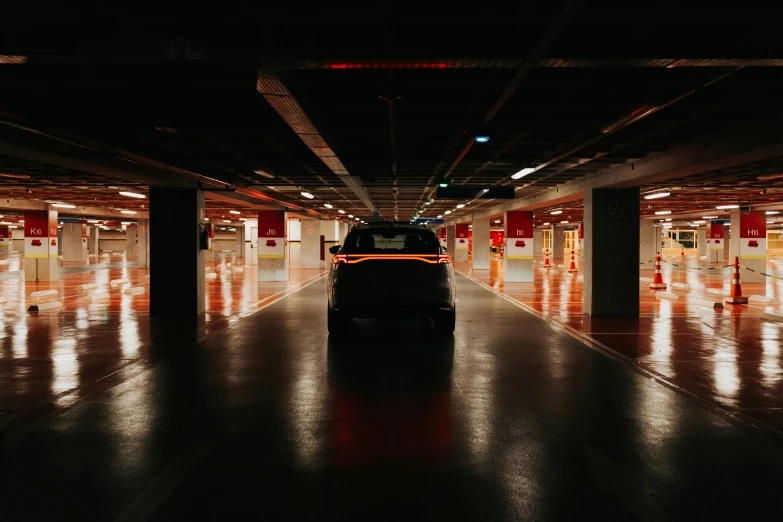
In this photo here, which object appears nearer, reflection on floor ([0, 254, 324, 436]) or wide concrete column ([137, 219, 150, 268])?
reflection on floor ([0, 254, 324, 436])

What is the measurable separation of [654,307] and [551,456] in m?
12.3

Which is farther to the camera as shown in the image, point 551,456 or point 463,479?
point 551,456

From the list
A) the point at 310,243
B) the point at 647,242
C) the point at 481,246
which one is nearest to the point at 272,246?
the point at 310,243

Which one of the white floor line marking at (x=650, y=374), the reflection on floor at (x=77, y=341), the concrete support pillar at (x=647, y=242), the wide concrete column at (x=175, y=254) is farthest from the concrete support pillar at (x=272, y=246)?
the concrete support pillar at (x=647, y=242)

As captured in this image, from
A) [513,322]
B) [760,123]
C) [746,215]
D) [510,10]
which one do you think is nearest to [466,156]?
[513,322]

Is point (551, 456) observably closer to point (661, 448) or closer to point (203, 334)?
point (661, 448)

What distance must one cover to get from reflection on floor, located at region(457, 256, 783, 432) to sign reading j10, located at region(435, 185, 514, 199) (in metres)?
3.06

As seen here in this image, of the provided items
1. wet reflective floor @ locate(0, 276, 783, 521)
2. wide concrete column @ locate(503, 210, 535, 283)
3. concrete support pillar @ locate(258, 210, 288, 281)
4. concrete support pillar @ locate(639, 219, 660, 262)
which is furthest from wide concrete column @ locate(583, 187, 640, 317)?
concrete support pillar @ locate(639, 219, 660, 262)

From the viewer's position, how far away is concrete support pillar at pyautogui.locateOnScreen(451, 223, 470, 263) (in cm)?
4747

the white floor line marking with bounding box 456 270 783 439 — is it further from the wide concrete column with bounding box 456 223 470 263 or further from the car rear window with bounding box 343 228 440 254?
the wide concrete column with bounding box 456 223 470 263

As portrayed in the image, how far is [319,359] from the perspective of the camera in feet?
27.4

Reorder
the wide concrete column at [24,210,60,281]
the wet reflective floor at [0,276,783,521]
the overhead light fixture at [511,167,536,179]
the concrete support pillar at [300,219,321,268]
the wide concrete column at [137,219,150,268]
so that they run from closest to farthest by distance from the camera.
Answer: the wet reflective floor at [0,276,783,521], the overhead light fixture at [511,167,536,179], the wide concrete column at [24,210,60,281], the concrete support pillar at [300,219,321,268], the wide concrete column at [137,219,150,268]

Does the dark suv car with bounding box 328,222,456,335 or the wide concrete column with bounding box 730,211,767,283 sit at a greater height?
the wide concrete column with bounding box 730,211,767,283

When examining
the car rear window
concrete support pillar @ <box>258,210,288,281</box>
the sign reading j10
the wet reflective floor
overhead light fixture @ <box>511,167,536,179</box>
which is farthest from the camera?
concrete support pillar @ <box>258,210,288,281</box>
